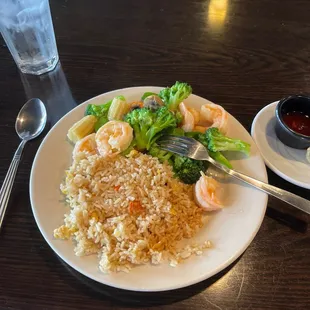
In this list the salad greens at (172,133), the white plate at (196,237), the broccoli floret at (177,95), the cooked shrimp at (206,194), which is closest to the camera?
the white plate at (196,237)

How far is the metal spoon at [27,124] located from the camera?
172 centimetres

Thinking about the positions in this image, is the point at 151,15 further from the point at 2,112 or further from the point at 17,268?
the point at 17,268

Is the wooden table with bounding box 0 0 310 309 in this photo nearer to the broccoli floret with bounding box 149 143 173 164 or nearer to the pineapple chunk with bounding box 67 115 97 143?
the pineapple chunk with bounding box 67 115 97 143

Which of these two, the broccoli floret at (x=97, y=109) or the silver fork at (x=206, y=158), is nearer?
the silver fork at (x=206, y=158)

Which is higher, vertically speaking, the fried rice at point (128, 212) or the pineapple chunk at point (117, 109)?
the pineapple chunk at point (117, 109)

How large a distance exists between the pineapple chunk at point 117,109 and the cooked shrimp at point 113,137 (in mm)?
102

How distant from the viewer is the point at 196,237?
146 cm

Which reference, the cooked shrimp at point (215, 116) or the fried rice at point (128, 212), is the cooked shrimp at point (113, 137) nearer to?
the fried rice at point (128, 212)

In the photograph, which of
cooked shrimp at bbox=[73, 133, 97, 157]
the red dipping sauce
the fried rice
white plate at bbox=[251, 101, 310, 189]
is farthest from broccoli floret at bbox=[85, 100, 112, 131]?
the red dipping sauce

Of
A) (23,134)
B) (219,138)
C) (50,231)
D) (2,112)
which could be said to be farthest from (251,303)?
(2,112)

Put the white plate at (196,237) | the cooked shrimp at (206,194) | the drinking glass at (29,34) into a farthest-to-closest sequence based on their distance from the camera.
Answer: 1. the drinking glass at (29,34)
2. the cooked shrimp at (206,194)
3. the white plate at (196,237)

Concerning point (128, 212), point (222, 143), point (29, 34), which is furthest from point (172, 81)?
point (128, 212)

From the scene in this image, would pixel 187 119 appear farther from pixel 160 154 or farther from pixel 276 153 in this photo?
pixel 276 153

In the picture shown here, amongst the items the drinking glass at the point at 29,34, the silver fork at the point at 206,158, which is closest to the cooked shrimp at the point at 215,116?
the silver fork at the point at 206,158
